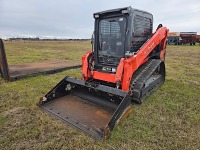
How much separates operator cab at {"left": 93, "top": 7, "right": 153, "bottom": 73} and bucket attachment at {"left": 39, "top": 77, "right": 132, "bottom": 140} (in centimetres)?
70

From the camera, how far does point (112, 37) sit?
4270 mm

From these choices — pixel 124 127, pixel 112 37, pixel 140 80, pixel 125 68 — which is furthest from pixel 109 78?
pixel 124 127

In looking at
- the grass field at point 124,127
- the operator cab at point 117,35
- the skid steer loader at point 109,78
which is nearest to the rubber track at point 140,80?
the skid steer loader at point 109,78

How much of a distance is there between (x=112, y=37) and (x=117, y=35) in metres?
0.15

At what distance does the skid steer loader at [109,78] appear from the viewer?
3443 mm

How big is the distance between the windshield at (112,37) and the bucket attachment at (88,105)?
992 mm

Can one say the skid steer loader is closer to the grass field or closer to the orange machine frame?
the orange machine frame

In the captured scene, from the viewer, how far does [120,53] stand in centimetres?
417

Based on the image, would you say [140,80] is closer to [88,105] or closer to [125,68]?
[125,68]

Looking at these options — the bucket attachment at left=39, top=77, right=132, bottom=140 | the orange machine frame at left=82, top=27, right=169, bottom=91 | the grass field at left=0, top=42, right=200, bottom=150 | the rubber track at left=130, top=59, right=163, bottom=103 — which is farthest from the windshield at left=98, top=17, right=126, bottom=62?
the grass field at left=0, top=42, right=200, bottom=150

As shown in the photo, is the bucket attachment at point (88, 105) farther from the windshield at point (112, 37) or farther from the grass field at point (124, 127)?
the windshield at point (112, 37)

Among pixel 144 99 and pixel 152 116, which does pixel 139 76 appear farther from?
pixel 152 116

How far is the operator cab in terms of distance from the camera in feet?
13.0

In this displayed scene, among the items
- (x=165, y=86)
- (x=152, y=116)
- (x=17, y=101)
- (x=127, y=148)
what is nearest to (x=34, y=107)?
(x=17, y=101)
